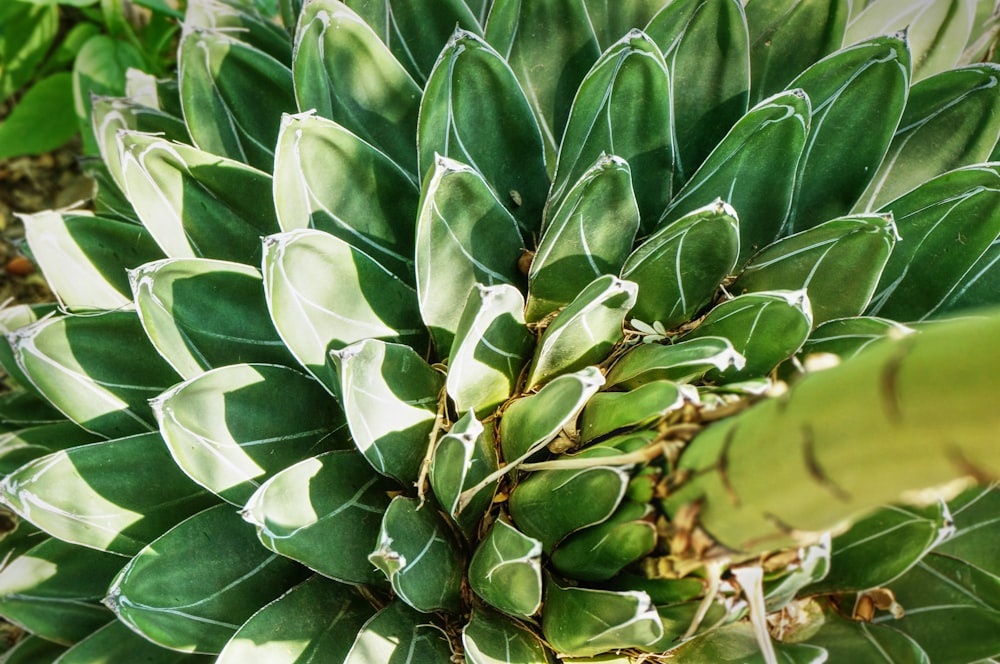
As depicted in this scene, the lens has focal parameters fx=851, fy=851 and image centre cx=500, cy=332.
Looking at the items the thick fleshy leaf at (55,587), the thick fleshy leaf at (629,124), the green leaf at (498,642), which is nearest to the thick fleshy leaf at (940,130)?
the thick fleshy leaf at (629,124)

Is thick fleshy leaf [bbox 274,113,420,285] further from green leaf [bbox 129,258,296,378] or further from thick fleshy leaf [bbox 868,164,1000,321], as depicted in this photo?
thick fleshy leaf [bbox 868,164,1000,321]

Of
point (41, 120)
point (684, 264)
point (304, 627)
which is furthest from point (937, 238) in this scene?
point (41, 120)

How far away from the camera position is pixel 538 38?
37.4 inches

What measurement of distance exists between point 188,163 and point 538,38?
1.34ft

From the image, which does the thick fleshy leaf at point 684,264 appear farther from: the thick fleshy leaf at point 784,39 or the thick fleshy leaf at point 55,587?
the thick fleshy leaf at point 55,587

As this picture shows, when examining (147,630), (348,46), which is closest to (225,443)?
(147,630)

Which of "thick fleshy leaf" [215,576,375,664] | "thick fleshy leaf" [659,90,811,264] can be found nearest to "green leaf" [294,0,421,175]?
"thick fleshy leaf" [659,90,811,264]

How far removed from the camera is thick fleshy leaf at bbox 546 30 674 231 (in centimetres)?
81

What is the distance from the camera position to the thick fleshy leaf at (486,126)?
846mm

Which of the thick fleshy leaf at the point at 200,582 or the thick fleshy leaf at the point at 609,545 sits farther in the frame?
the thick fleshy leaf at the point at 200,582

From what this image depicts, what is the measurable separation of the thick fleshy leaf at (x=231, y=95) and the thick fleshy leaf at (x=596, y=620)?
2.08 ft

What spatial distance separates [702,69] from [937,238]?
0.29 m

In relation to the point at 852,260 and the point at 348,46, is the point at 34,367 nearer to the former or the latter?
the point at 348,46

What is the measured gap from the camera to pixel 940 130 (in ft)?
3.04
